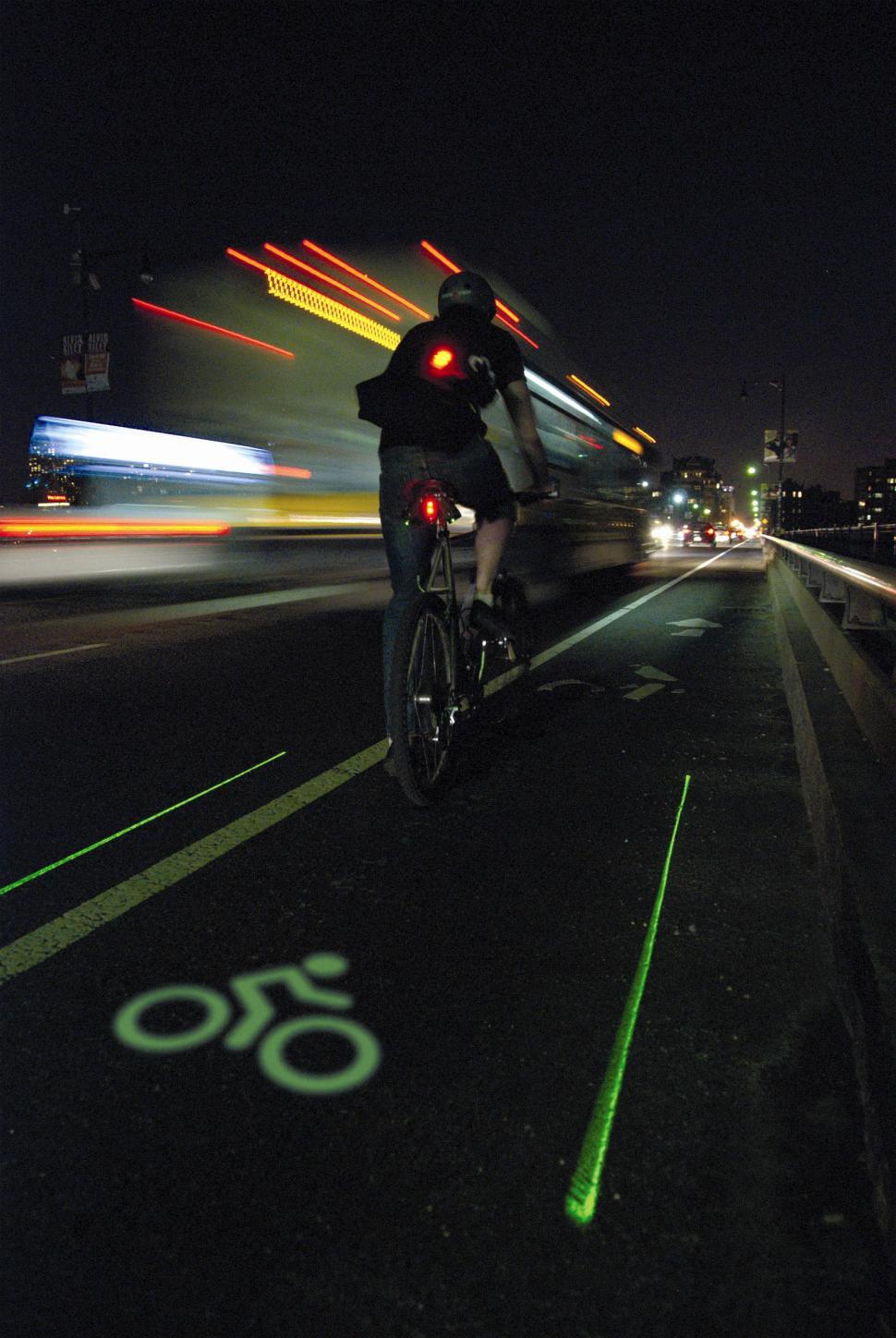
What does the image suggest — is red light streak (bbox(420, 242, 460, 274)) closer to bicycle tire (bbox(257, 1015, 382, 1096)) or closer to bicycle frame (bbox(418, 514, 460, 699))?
bicycle frame (bbox(418, 514, 460, 699))

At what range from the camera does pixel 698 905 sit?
3.35m

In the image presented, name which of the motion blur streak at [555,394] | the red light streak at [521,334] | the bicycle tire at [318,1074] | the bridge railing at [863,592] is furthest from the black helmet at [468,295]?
the red light streak at [521,334]

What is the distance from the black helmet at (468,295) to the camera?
4.44 metres

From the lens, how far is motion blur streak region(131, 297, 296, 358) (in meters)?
19.6

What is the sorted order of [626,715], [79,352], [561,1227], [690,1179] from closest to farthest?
[561,1227], [690,1179], [626,715], [79,352]

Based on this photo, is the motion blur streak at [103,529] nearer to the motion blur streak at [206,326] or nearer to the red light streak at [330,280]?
the motion blur streak at [206,326]

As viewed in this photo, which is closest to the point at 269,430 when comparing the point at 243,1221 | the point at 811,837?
the point at 811,837

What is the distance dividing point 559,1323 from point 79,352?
32.7 m

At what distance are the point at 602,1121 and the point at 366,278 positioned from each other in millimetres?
20287

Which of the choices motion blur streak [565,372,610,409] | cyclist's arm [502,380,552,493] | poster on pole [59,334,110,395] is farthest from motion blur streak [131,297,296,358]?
cyclist's arm [502,380,552,493]

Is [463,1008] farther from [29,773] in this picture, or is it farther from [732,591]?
[732,591]

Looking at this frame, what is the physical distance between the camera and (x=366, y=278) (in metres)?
20.3

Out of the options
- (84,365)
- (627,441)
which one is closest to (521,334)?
(627,441)

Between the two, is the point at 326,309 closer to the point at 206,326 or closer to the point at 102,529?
the point at 206,326
